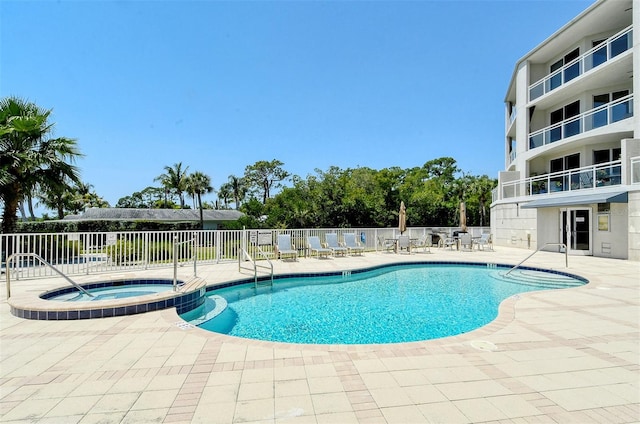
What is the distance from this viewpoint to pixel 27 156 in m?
11.4

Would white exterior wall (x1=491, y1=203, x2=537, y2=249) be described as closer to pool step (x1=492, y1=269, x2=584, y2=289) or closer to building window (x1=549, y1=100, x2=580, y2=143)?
building window (x1=549, y1=100, x2=580, y2=143)

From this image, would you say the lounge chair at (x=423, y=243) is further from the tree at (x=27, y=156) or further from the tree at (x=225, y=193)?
the tree at (x=225, y=193)

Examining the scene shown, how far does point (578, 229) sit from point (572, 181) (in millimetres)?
2418

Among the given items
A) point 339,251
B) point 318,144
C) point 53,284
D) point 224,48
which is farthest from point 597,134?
point 318,144

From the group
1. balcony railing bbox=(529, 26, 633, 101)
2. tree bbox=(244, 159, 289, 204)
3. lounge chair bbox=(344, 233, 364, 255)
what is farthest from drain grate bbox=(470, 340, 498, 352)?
tree bbox=(244, 159, 289, 204)

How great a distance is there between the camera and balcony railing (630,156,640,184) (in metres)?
12.5

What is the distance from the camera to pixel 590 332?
14.9 feet

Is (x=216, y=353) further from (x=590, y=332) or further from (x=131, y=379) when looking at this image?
(x=590, y=332)

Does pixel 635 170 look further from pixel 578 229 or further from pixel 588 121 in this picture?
pixel 588 121

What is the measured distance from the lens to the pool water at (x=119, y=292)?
701 cm

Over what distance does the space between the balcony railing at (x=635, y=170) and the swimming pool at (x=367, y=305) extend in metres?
6.10

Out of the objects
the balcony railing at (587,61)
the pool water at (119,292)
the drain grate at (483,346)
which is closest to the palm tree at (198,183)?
the pool water at (119,292)

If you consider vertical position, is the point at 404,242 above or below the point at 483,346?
above

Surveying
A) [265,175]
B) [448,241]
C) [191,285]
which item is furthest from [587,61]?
[265,175]
